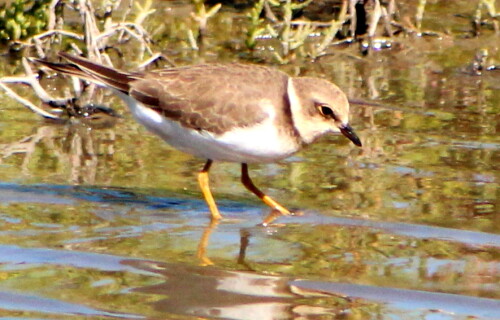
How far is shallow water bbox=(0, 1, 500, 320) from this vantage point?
5.33 metres

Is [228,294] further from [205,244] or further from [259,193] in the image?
[259,193]

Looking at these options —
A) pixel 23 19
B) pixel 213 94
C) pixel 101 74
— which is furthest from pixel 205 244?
pixel 23 19

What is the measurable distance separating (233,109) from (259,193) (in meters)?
0.73

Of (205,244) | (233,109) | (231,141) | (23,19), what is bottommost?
(205,244)

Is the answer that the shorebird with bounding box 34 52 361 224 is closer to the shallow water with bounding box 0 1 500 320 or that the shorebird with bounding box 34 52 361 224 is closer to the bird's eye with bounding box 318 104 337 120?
the bird's eye with bounding box 318 104 337 120

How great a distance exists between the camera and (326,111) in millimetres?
6918

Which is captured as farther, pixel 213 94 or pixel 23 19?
pixel 23 19

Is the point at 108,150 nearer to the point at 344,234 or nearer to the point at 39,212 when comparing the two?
the point at 39,212

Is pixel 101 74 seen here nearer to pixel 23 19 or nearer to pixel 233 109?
pixel 233 109

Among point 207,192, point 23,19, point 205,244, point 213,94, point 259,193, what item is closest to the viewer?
point 205,244

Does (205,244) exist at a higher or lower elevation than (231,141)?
lower

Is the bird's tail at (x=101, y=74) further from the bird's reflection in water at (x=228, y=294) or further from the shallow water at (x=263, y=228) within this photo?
the bird's reflection in water at (x=228, y=294)

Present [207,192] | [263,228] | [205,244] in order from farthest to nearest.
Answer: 1. [207,192]
2. [263,228]
3. [205,244]

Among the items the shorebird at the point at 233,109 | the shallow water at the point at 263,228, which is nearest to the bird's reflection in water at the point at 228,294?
the shallow water at the point at 263,228
